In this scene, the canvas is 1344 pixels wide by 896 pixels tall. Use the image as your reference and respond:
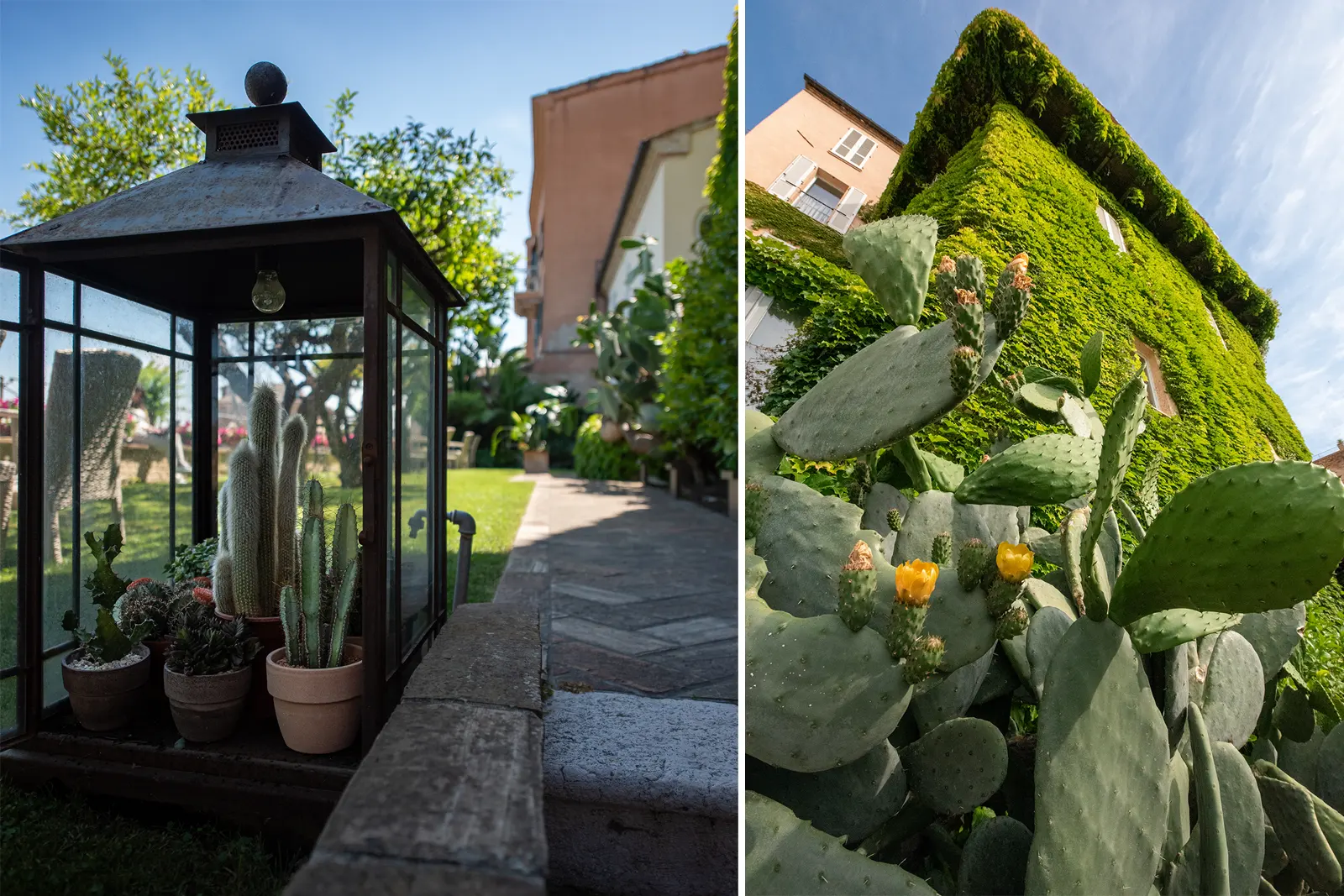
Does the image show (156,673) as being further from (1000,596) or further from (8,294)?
(1000,596)

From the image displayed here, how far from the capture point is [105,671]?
2359mm

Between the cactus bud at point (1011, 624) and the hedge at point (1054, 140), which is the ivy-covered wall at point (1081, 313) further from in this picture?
the cactus bud at point (1011, 624)

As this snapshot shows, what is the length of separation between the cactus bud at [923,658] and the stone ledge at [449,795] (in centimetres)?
61

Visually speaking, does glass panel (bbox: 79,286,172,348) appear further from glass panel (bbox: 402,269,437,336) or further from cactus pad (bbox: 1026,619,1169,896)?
cactus pad (bbox: 1026,619,1169,896)

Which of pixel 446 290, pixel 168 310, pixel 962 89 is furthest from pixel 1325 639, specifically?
pixel 168 310

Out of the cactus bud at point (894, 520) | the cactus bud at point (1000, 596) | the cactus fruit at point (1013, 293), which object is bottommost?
the cactus bud at point (1000, 596)

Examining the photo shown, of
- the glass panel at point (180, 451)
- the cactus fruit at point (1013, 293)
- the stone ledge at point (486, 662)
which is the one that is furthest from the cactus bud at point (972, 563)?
the glass panel at point (180, 451)

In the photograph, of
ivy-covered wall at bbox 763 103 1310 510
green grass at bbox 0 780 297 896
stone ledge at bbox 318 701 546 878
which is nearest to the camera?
stone ledge at bbox 318 701 546 878

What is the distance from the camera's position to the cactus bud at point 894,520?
162 cm

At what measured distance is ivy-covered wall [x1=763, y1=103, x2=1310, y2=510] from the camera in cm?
159

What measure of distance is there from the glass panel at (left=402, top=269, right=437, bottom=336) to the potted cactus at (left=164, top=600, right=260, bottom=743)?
108 cm

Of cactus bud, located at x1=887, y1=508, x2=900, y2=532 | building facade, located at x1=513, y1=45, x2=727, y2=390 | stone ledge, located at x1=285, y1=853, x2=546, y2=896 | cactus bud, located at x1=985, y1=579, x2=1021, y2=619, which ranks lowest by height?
stone ledge, located at x1=285, y1=853, x2=546, y2=896

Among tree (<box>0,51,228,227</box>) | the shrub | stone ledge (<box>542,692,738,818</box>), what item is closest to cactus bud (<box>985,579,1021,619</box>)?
stone ledge (<box>542,692,738,818</box>)

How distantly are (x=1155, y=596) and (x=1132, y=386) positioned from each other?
1.06 ft
